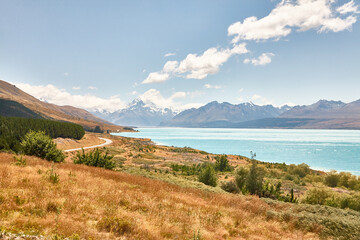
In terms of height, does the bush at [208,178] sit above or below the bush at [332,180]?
above

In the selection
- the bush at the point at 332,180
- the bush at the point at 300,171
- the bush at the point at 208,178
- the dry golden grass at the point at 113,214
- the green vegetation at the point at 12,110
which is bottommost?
the bush at the point at 300,171

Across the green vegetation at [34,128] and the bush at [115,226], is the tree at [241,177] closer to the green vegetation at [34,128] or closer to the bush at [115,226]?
the bush at [115,226]

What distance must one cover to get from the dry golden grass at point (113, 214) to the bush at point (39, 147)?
678cm

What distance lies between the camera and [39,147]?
1711cm

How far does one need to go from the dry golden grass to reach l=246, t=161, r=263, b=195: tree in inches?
323

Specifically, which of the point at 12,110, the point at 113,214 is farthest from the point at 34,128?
the point at 12,110

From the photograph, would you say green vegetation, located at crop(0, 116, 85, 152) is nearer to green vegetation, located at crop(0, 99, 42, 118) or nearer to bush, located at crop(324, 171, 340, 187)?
bush, located at crop(324, 171, 340, 187)

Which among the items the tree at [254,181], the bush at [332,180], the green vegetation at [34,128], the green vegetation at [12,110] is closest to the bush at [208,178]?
the tree at [254,181]

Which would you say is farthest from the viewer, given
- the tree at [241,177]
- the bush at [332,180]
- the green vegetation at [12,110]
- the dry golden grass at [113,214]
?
the green vegetation at [12,110]

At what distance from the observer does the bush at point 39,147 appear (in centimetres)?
1689

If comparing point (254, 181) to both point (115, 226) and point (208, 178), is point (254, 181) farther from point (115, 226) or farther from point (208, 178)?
point (115, 226)

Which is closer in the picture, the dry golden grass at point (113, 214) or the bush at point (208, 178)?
the dry golden grass at point (113, 214)

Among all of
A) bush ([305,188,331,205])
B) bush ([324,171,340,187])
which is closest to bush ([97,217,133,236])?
bush ([305,188,331,205])

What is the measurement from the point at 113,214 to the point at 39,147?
14163 millimetres
